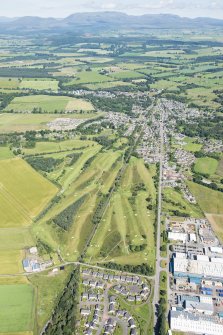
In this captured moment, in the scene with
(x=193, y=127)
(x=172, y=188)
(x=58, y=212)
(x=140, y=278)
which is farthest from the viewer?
(x=193, y=127)

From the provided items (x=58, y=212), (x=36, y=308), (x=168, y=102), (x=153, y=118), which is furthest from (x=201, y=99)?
(x=36, y=308)

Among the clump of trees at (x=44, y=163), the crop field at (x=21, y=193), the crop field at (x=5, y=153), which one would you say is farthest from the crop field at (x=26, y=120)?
the crop field at (x=21, y=193)

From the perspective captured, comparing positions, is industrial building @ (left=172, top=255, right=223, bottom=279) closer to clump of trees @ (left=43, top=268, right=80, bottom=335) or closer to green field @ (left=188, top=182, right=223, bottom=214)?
clump of trees @ (left=43, top=268, right=80, bottom=335)

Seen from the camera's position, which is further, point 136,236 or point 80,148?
point 80,148

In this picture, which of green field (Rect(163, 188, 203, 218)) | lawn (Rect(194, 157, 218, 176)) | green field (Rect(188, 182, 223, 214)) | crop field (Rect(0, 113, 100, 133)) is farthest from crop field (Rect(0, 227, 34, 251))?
crop field (Rect(0, 113, 100, 133))

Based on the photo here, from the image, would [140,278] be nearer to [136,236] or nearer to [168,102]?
[136,236]

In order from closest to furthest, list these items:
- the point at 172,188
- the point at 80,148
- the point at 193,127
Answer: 1. the point at 172,188
2. the point at 80,148
3. the point at 193,127
